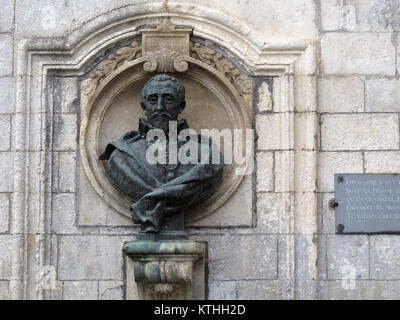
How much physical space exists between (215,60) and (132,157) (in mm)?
945

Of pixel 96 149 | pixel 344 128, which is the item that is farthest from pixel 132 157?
pixel 344 128

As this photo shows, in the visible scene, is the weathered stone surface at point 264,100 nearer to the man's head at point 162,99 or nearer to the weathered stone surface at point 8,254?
the man's head at point 162,99

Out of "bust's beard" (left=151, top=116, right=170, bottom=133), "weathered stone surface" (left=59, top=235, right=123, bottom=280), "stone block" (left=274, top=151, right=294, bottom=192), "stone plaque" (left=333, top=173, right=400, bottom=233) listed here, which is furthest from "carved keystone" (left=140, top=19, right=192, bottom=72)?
"stone plaque" (left=333, top=173, right=400, bottom=233)

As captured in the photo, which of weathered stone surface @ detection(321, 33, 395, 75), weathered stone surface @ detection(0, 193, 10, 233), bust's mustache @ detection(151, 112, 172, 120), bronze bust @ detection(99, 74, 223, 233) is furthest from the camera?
Answer: weathered stone surface @ detection(321, 33, 395, 75)

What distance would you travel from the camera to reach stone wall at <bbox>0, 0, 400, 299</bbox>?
7.67m

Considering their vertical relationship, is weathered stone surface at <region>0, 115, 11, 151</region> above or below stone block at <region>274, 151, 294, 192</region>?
above

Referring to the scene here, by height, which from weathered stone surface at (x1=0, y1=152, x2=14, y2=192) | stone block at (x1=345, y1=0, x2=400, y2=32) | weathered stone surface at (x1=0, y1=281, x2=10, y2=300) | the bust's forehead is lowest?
weathered stone surface at (x1=0, y1=281, x2=10, y2=300)

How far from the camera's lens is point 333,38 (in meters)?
7.87

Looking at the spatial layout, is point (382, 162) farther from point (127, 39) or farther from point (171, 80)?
point (127, 39)

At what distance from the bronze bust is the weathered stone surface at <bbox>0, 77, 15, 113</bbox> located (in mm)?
784

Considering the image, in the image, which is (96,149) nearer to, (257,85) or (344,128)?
(257,85)

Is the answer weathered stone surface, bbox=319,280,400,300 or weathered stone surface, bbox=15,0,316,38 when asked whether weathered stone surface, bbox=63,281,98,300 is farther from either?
weathered stone surface, bbox=15,0,316,38

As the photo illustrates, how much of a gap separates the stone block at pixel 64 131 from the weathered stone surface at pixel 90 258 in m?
0.67
